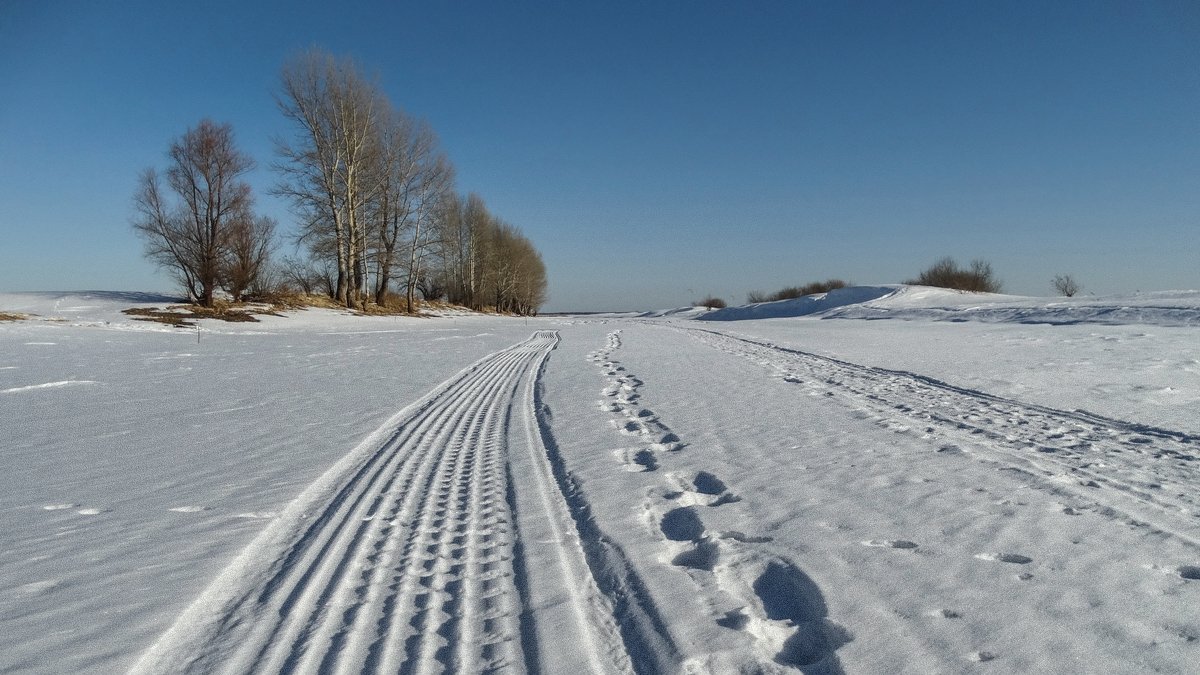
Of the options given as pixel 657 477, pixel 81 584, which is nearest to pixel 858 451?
pixel 657 477

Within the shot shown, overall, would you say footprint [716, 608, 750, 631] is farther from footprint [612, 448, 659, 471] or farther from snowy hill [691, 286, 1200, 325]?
snowy hill [691, 286, 1200, 325]

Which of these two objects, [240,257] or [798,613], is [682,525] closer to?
[798,613]

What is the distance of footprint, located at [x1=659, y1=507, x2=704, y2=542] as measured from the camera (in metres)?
3.15

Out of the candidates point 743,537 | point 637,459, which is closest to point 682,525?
point 743,537

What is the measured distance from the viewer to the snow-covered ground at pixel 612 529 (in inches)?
84.5

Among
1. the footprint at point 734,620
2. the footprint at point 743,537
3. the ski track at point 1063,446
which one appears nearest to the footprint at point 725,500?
the footprint at point 743,537

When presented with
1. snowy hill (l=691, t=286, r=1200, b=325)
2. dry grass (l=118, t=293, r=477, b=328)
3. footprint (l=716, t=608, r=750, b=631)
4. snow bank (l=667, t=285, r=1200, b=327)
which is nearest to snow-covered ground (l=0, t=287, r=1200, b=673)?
footprint (l=716, t=608, r=750, b=631)

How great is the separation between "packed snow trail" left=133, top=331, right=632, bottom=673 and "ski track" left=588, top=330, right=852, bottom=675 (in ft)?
1.42

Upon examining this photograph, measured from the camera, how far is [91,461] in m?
4.71

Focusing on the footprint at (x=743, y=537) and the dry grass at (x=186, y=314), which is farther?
the dry grass at (x=186, y=314)

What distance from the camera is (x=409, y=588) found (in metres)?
2.58

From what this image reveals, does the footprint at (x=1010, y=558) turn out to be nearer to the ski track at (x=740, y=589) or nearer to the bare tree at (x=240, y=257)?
the ski track at (x=740, y=589)

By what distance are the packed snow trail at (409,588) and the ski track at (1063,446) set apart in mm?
2794

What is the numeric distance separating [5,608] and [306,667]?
1431 mm
